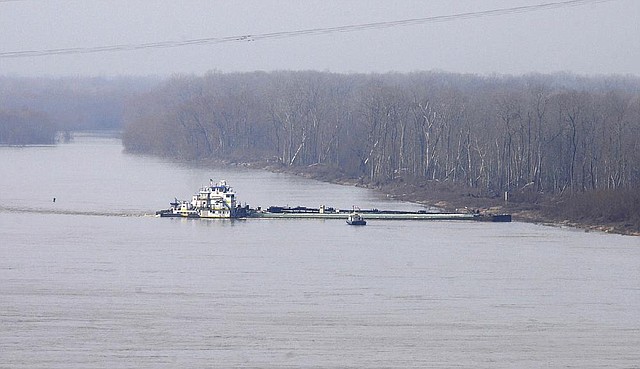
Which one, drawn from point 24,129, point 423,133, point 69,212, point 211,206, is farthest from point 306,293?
point 24,129

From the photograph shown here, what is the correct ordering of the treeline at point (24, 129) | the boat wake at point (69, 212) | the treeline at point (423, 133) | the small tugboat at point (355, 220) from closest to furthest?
the small tugboat at point (355, 220) < the boat wake at point (69, 212) < the treeline at point (423, 133) < the treeline at point (24, 129)

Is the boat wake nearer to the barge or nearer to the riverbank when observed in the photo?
the barge

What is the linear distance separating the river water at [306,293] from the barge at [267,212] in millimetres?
303

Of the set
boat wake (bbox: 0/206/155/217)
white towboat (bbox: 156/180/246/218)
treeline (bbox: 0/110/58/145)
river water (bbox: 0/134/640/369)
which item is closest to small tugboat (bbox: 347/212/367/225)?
river water (bbox: 0/134/640/369)

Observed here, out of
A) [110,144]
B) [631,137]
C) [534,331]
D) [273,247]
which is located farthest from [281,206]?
[110,144]

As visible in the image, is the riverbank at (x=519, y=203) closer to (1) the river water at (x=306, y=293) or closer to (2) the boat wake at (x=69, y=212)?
(1) the river water at (x=306, y=293)

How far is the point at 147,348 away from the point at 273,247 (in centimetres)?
557

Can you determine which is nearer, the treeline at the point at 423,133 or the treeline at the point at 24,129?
the treeline at the point at 423,133

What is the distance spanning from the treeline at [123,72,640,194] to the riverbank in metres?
0.59

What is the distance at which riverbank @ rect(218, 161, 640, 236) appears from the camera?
1619 centimetres

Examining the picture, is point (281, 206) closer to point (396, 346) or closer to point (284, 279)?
point (284, 279)

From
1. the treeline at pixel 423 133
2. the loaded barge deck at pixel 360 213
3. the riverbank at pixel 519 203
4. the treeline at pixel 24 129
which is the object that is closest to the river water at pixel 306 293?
the loaded barge deck at pixel 360 213

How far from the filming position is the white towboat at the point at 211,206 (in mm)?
17281

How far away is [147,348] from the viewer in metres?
8.12
